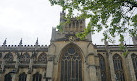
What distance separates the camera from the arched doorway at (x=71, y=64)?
20806 millimetres

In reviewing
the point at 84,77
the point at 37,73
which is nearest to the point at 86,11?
the point at 84,77

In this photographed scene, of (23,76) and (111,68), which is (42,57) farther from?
(111,68)

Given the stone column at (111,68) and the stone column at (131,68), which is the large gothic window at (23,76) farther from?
the stone column at (131,68)

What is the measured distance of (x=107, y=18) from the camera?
993 cm

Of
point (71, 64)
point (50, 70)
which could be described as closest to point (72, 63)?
point (71, 64)

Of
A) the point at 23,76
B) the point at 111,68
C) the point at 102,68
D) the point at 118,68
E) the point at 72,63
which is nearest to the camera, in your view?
the point at 23,76

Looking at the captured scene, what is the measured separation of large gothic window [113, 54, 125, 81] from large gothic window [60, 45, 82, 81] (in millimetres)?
8804

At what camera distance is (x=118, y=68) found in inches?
1013

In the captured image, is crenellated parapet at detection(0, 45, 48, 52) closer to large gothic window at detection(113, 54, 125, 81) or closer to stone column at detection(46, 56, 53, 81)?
stone column at detection(46, 56, 53, 81)

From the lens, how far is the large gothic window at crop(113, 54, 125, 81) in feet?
81.2

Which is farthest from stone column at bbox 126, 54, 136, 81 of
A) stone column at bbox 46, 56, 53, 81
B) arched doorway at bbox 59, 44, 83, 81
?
stone column at bbox 46, 56, 53, 81

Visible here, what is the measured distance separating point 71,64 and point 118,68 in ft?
35.7

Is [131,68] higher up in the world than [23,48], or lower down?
lower down

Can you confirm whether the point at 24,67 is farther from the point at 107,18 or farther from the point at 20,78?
the point at 107,18
